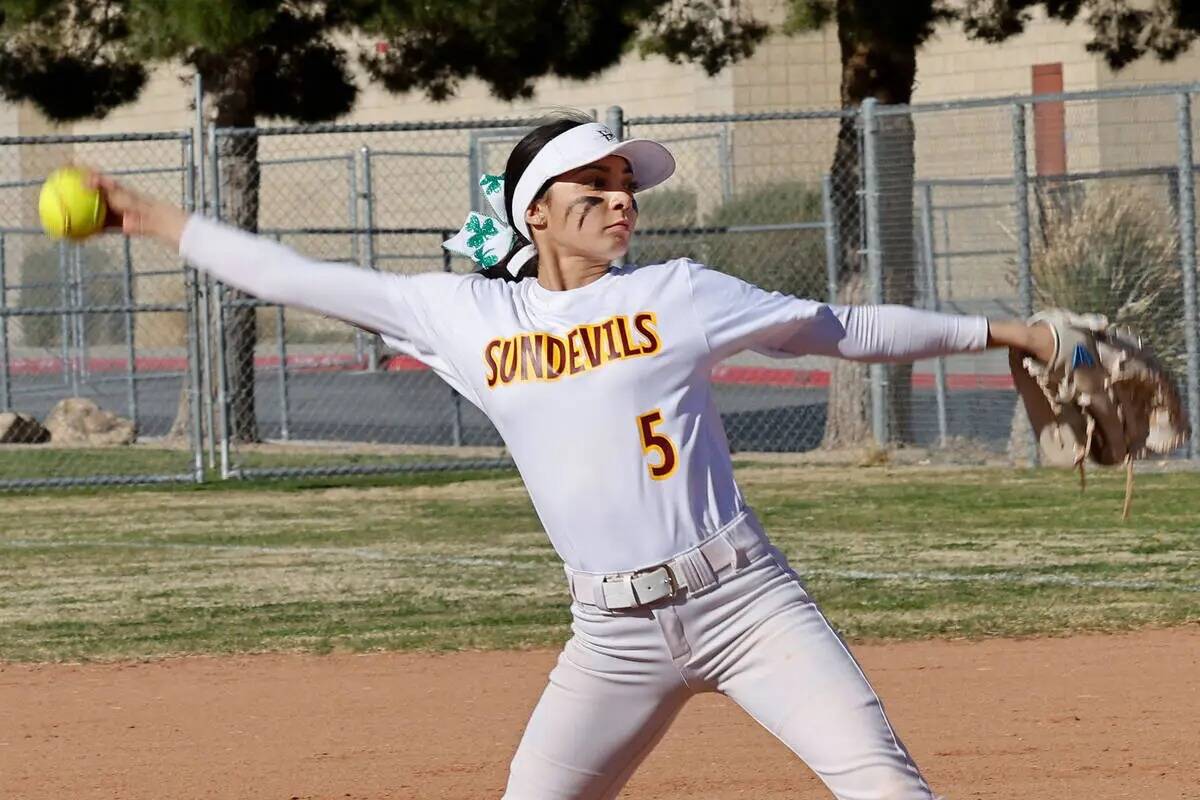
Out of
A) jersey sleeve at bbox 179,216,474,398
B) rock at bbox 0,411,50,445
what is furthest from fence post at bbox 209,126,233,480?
jersey sleeve at bbox 179,216,474,398

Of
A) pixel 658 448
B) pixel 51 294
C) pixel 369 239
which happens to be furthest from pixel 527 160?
pixel 51 294

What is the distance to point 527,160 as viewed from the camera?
4.17 m

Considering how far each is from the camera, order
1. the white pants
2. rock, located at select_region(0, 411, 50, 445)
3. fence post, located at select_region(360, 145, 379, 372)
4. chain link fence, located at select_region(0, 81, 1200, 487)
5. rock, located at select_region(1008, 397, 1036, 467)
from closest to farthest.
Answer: the white pants, chain link fence, located at select_region(0, 81, 1200, 487), rock, located at select_region(1008, 397, 1036, 467), fence post, located at select_region(360, 145, 379, 372), rock, located at select_region(0, 411, 50, 445)

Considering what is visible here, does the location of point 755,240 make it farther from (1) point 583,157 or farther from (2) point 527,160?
(1) point 583,157

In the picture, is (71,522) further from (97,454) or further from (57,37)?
(57,37)

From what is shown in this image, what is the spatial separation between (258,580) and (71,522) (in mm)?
3341

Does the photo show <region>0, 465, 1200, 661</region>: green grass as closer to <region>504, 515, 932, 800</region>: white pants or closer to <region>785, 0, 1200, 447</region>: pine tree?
<region>785, 0, 1200, 447</region>: pine tree

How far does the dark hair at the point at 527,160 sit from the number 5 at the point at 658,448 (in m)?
0.60

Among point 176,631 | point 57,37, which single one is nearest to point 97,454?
point 57,37

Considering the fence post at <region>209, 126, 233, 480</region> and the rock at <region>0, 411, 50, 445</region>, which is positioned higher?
the fence post at <region>209, 126, 233, 480</region>

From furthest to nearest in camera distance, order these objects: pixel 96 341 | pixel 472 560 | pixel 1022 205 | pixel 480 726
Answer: pixel 96 341 → pixel 1022 205 → pixel 472 560 → pixel 480 726

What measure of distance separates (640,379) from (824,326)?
1.22 ft

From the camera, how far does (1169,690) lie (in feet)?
24.7

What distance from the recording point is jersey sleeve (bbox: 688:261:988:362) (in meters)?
3.83
